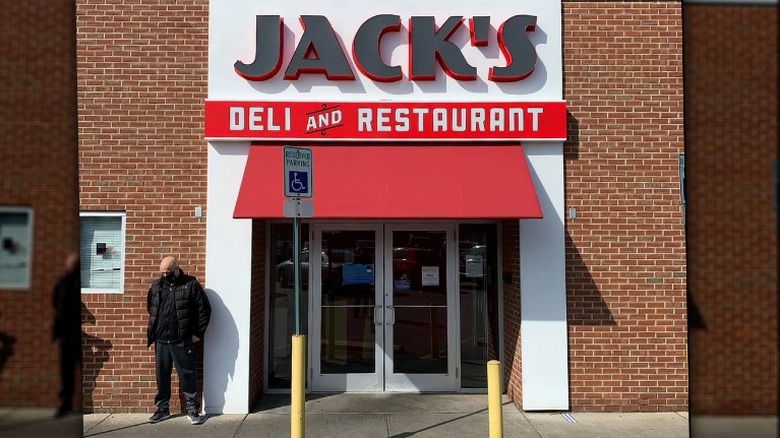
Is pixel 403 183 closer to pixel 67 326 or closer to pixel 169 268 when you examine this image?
pixel 169 268

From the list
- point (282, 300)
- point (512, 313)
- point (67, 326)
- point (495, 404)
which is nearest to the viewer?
point (67, 326)

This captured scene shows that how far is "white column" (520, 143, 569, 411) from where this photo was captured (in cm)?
673

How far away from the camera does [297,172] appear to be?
5.23 m

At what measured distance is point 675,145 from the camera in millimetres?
6922

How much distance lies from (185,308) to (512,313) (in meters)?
4.23

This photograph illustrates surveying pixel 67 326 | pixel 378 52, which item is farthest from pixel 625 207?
pixel 67 326

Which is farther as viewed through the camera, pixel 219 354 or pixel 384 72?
pixel 384 72

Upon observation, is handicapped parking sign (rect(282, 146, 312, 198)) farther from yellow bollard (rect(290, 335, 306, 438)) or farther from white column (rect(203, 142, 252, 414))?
white column (rect(203, 142, 252, 414))

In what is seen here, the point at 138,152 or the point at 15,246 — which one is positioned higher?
the point at 138,152

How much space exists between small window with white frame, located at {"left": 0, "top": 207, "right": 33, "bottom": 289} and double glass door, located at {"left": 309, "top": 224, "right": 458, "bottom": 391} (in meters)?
6.62

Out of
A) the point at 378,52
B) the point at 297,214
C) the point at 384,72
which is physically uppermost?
the point at 378,52

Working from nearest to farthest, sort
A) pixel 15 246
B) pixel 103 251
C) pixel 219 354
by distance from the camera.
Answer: pixel 15 246 → pixel 219 354 → pixel 103 251

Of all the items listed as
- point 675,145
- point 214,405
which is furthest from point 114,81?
point 675,145

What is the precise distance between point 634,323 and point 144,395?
6.33 meters
